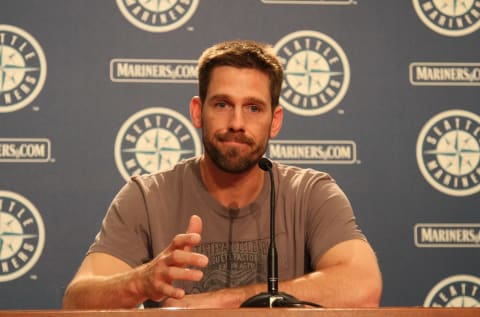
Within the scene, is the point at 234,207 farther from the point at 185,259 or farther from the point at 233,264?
the point at 185,259

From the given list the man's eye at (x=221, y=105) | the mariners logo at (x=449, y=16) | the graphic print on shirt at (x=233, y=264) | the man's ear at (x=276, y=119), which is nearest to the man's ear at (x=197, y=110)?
the man's eye at (x=221, y=105)

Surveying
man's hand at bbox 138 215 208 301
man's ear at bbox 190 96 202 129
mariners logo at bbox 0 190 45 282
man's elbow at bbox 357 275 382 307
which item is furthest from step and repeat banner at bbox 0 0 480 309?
man's hand at bbox 138 215 208 301

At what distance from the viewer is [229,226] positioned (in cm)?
199

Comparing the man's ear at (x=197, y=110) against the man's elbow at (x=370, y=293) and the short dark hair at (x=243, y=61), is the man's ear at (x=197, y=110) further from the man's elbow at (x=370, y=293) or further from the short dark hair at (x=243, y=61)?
the man's elbow at (x=370, y=293)

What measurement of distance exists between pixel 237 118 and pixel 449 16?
4.04 ft

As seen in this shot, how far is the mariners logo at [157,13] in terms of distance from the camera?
2.64 m

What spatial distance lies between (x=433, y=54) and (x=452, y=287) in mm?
882

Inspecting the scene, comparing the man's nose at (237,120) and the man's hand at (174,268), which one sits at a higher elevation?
the man's nose at (237,120)

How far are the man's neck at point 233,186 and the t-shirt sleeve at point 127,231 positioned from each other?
21 centimetres

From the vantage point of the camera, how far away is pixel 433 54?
272cm

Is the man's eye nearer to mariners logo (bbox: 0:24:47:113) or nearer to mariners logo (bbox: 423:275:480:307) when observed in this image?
mariners logo (bbox: 0:24:47:113)

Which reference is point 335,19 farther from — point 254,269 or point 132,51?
point 254,269

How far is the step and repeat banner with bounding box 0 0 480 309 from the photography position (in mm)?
2555

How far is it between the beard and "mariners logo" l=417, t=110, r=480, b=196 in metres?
0.94
